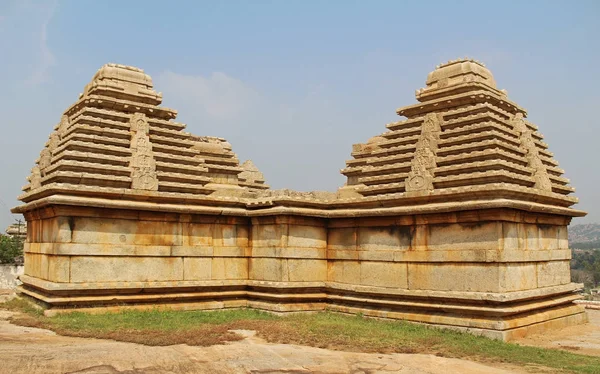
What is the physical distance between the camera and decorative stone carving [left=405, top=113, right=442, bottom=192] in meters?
14.2

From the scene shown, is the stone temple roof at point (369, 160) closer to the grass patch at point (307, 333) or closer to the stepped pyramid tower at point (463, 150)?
the stepped pyramid tower at point (463, 150)

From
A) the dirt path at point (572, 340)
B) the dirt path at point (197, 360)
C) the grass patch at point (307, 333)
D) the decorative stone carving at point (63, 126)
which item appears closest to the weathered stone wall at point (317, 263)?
the dirt path at point (572, 340)

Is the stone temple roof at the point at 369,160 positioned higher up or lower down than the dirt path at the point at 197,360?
higher up

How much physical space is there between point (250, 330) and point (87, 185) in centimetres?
556

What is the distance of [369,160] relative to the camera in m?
16.1

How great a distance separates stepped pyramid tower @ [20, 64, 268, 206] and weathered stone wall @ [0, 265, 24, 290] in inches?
422

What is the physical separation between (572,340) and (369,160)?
6723 mm

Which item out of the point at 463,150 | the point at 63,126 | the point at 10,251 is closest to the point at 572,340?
the point at 463,150

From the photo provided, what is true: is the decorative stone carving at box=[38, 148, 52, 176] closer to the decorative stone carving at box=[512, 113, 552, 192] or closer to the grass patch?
the grass patch

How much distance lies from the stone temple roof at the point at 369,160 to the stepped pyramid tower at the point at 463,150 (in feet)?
0.09

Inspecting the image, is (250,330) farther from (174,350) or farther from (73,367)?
(73,367)

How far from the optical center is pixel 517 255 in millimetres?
12945

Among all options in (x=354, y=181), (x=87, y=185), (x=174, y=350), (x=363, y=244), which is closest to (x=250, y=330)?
(x=174, y=350)

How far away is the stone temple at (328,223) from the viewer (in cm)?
1321
